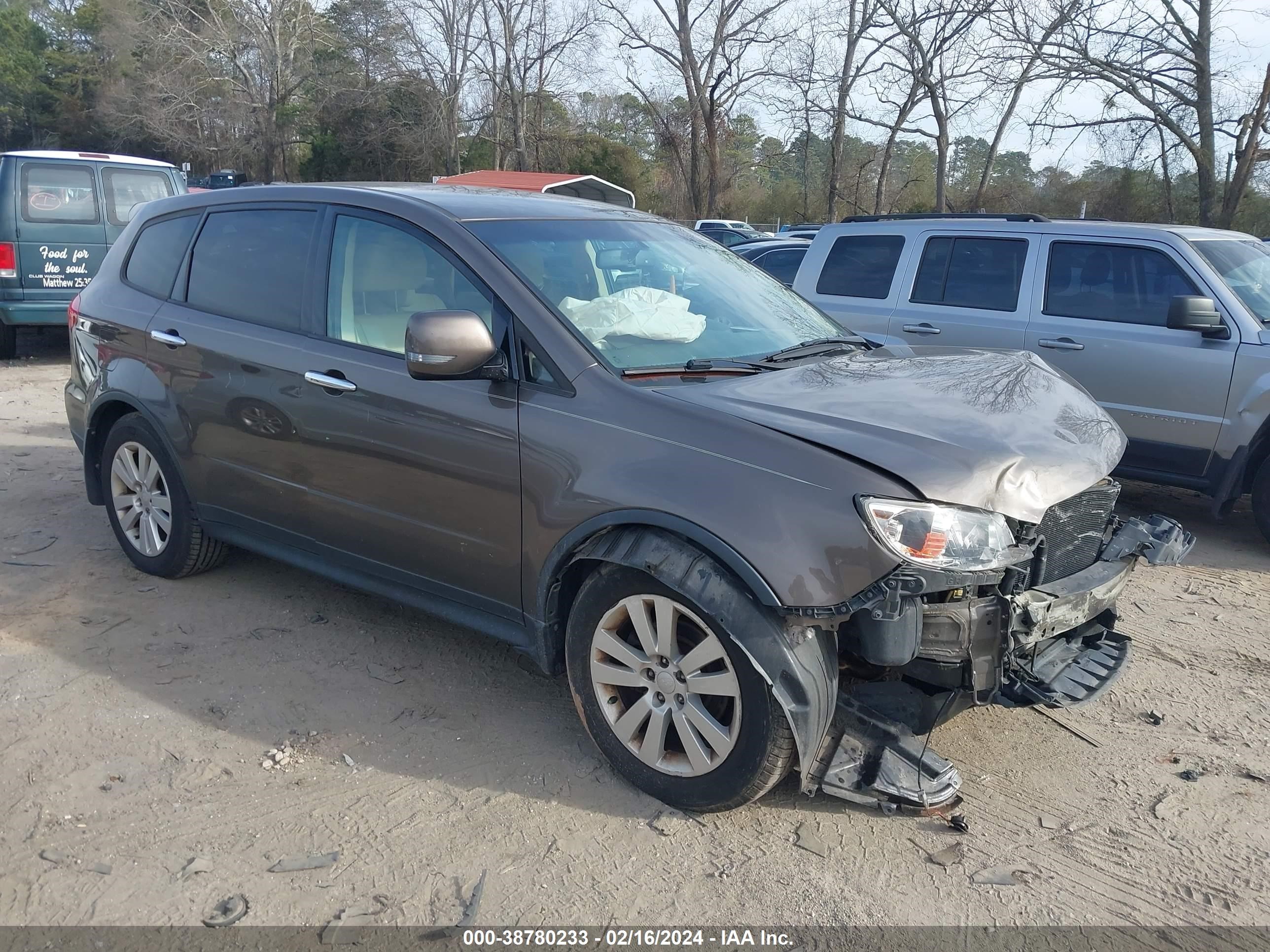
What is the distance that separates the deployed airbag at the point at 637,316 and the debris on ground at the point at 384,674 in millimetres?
1614

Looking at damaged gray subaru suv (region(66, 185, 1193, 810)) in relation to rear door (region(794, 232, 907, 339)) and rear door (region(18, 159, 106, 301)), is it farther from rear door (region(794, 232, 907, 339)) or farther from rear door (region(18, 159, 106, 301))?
rear door (region(18, 159, 106, 301))

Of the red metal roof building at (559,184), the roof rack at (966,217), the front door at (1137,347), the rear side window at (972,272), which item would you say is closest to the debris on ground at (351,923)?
the front door at (1137,347)

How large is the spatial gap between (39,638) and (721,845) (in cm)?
312

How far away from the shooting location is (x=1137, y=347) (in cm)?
600

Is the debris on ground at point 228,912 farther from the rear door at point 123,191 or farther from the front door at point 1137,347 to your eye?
the rear door at point 123,191

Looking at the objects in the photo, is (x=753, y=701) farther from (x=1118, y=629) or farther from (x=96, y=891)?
(x=1118, y=629)

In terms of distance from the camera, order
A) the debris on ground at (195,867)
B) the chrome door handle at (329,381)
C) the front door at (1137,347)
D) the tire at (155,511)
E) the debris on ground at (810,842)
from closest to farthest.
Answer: the debris on ground at (195,867) < the debris on ground at (810,842) < the chrome door handle at (329,381) < the tire at (155,511) < the front door at (1137,347)

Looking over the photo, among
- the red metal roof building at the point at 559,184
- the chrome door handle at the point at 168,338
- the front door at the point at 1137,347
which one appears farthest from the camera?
the red metal roof building at the point at 559,184

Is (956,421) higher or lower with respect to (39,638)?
higher

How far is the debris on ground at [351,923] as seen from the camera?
2596 mm

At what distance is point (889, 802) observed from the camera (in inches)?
118

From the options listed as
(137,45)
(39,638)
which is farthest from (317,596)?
(137,45)

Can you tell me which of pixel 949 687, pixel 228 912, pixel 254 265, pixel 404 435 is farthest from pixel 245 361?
pixel 949 687

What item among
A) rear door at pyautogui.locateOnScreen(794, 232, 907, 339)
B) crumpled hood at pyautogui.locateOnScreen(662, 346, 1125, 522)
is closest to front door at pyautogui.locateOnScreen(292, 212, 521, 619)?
crumpled hood at pyautogui.locateOnScreen(662, 346, 1125, 522)
